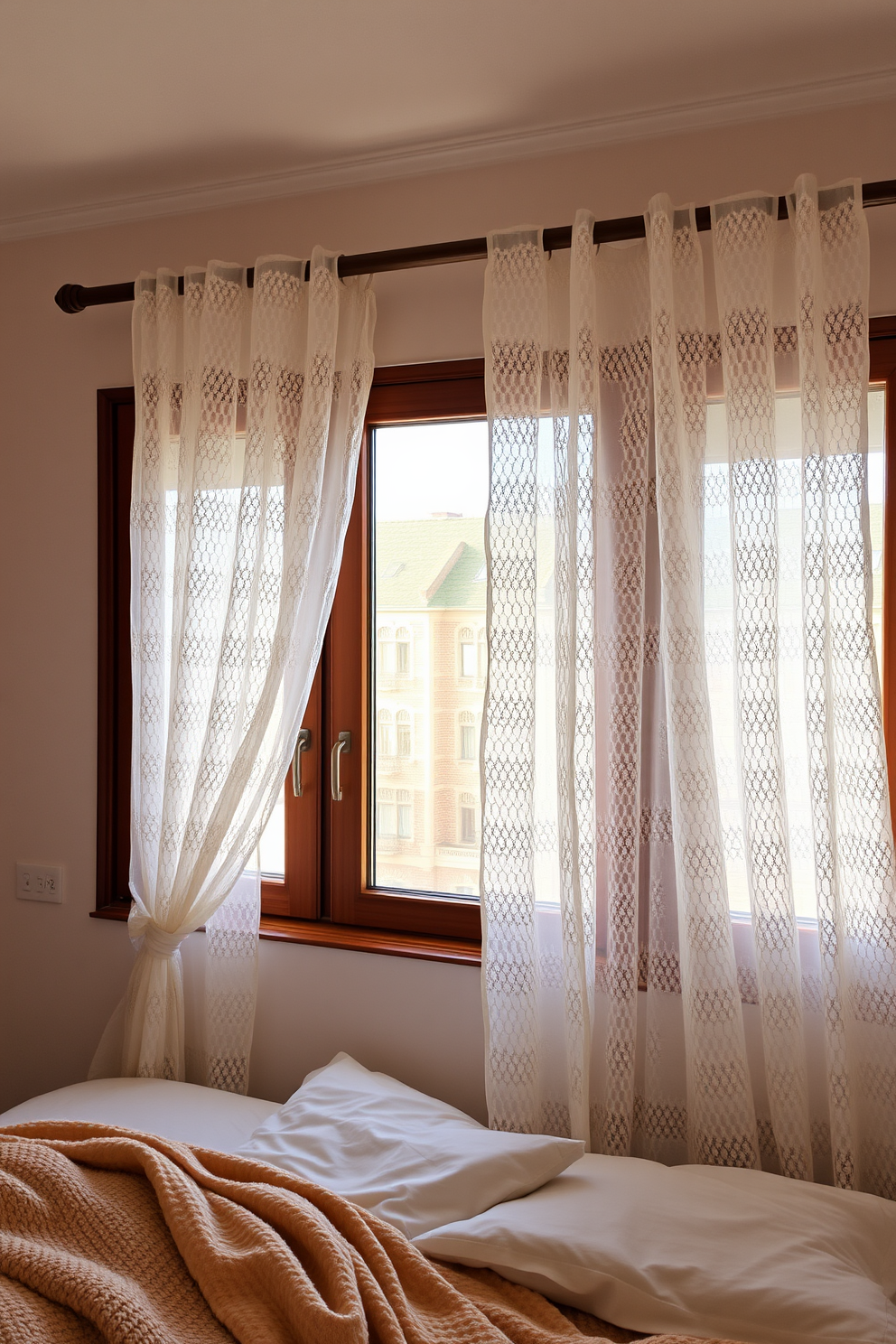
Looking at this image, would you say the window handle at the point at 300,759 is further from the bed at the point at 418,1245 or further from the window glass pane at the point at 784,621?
the window glass pane at the point at 784,621

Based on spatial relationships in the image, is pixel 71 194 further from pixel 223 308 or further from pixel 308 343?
pixel 308 343

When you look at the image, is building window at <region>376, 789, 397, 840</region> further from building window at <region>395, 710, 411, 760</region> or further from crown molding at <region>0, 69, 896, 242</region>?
crown molding at <region>0, 69, 896, 242</region>

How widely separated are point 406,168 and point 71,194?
88 centimetres

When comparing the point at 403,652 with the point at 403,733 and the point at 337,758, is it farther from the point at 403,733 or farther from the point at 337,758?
the point at 337,758

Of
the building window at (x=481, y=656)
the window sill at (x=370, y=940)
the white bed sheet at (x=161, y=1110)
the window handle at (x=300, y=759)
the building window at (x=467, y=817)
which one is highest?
the building window at (x=481, y=656)

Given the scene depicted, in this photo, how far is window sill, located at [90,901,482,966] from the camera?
7.30ft

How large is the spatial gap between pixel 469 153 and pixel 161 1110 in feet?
7.07

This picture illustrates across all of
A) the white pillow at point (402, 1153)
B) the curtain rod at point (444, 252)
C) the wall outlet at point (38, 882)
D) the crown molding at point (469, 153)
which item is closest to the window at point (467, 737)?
the white pillow at point (402, 1153)

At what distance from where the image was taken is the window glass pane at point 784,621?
6.18ft

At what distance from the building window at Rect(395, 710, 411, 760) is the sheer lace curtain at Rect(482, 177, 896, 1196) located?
0.40 m

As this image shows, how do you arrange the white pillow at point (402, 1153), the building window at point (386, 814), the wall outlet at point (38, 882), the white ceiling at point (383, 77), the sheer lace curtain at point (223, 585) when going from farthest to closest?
the wall outlet at point (38, 882) < the building window at point (386, 814) < the sheer lace curtain at point (223, 585) < the white ceiling at point (383, 77) < the white pillow at point (402, 1153)

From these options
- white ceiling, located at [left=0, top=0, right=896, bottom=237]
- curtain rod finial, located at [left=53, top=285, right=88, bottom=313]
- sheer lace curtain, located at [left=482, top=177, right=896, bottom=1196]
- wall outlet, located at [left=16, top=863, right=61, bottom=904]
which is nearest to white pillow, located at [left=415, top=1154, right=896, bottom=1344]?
sheer lace curtain, located at [left=482, top=177, right=896, bottom=1196]

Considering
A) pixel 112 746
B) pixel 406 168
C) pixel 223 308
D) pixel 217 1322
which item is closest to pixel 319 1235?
pixel 217 1322

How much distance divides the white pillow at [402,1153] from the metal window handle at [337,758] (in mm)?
662
